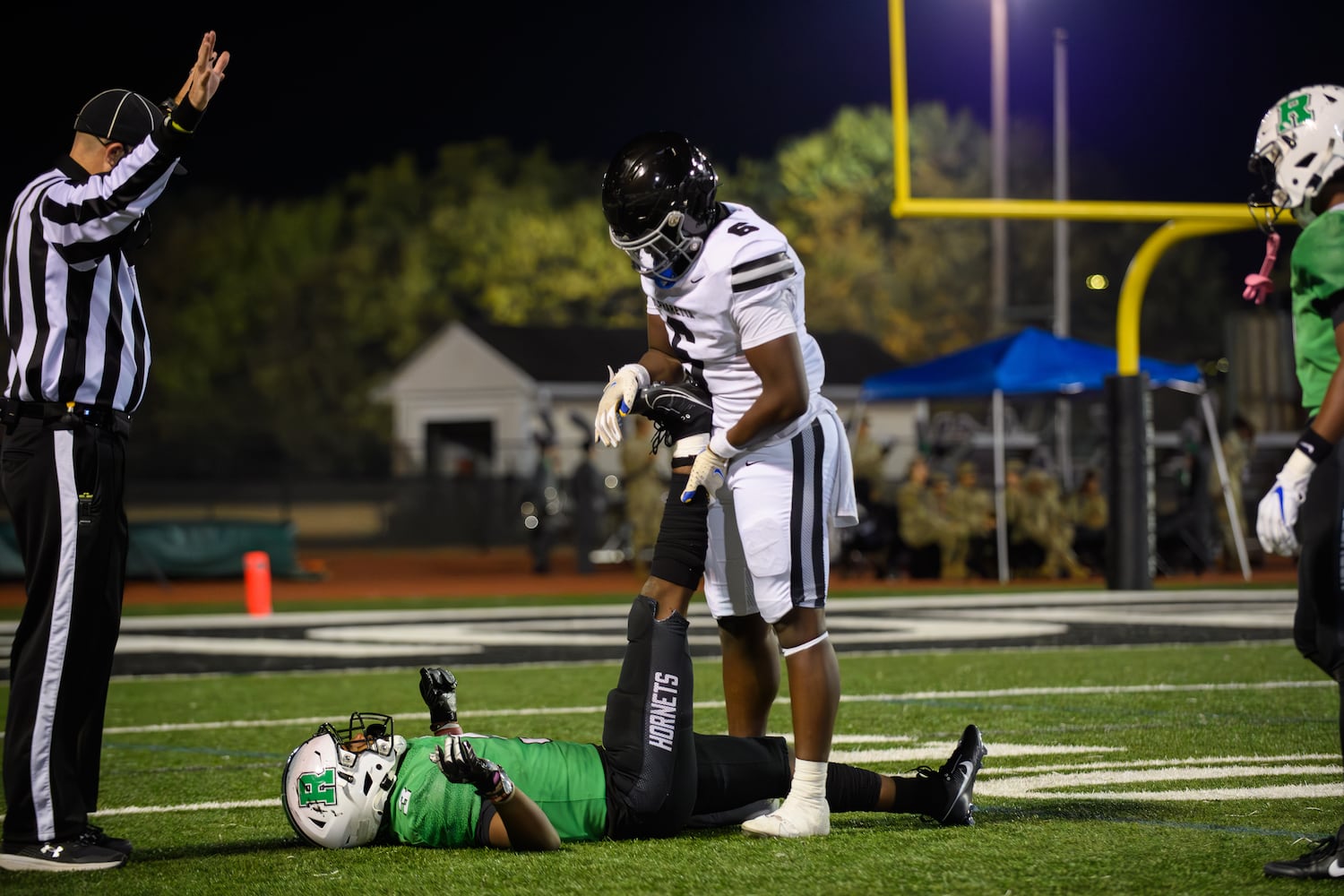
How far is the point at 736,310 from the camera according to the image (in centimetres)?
435

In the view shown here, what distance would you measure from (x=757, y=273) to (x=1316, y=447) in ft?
4.68

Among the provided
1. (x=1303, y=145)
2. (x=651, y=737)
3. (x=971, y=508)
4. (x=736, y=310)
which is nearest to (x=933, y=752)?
(x=651, y=737)

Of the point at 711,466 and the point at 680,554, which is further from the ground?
the point at 711,466

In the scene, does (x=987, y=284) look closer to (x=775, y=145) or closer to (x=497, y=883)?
(x=775, y=145)

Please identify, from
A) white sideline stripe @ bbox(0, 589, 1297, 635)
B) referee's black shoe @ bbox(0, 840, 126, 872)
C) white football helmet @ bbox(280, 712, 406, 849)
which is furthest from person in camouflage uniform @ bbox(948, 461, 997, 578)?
referee's black shoe @ bbox(0, 840, 126, 872)

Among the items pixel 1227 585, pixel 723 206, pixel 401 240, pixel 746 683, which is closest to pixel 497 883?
pixel 746 683

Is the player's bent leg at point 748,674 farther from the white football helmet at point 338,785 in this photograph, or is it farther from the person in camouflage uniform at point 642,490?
the person in camouflage uniform at point 642,490

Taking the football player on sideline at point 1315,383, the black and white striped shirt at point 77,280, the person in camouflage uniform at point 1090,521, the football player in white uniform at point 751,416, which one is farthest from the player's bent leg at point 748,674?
the person in camouflage uniform at point 1090,521

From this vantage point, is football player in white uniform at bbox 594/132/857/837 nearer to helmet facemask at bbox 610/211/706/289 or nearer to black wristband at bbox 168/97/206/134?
helmet facemask at bbox 610/211/706/289

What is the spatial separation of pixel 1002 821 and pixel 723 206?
182 cm

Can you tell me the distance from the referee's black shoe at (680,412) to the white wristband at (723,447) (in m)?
0.21

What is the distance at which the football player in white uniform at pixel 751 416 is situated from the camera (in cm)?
432

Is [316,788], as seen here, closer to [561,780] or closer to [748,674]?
[561,780]

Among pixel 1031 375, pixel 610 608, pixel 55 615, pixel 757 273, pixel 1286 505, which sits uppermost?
pixel 1031 375
